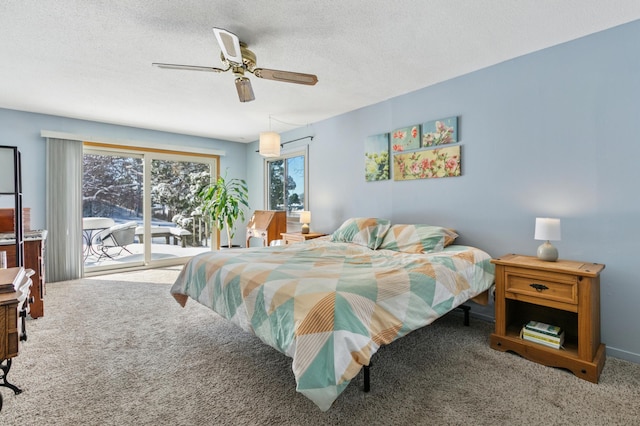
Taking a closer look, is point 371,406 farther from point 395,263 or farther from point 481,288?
point 481,288

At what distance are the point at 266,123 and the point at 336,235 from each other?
7.87 ft

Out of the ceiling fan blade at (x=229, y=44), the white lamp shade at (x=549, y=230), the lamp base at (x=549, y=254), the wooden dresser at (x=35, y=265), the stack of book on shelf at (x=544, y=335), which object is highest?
the ceiling fan blade at (x=229, y=44)

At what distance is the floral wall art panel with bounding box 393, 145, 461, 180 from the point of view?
325 cm

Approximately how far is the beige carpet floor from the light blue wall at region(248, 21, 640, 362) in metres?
0.78

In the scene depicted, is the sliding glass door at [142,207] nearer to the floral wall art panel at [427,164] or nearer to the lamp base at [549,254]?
the floral wall art panel at [427,164]

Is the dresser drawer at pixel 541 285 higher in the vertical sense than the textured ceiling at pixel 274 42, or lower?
lower

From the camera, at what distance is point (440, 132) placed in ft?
11.0

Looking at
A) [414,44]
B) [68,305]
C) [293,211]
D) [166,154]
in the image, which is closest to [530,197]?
[414,44]

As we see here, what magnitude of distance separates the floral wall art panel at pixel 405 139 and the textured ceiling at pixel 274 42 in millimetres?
455

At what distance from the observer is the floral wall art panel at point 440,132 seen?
10.7 feet

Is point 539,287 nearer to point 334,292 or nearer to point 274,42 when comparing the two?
point 334,292

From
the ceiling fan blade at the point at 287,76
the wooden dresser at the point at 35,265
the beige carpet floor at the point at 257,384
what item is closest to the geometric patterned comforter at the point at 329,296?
the beige carpet floor at the point at 257,384

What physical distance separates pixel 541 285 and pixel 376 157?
2.32 metres

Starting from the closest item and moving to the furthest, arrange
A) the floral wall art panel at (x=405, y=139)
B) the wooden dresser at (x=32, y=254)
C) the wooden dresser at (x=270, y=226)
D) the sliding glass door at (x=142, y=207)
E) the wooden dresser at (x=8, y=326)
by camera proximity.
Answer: the wooden dresser at (x=8, y=326)
the wooden dresser at (x=32, y=254)
the floral wall art panel at (x=405, y=139)
the sliding glass door at (x=142, y=207)
the wooden dresser at (x=270, y=226)
